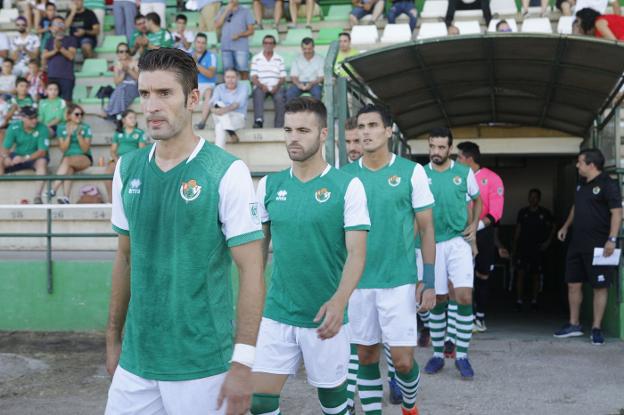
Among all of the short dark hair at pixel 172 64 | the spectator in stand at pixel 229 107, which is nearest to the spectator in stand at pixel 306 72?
the spectator in stand at pixel 229 107

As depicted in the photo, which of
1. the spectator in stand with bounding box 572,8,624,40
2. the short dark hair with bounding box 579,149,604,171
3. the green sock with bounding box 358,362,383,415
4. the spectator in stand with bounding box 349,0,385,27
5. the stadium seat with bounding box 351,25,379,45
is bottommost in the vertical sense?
the green sock with bounding box 358,362,383,415

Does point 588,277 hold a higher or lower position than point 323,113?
lower

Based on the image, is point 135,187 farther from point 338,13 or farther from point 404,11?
point 338,13

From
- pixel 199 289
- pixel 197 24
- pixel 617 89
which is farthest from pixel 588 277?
pixel 197 24

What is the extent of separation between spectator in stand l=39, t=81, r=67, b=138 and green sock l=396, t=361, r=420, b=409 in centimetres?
957

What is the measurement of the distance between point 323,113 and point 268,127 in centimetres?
906

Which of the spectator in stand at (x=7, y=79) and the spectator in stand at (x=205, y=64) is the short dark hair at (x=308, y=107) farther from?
the spectator in stand at (x=7, y=79)

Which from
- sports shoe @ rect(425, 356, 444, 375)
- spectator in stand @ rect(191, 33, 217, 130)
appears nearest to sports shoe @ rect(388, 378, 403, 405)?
sports shoe @ rect(425, 356, 444, 375)

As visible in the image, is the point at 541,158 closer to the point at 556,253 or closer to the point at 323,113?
the point at 556,253

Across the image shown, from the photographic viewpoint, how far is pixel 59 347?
31.3 ft

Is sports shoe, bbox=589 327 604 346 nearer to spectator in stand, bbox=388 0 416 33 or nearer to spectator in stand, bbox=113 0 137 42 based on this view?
spectator in stand, bbox=388 0 416 33

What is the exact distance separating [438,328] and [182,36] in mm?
9311

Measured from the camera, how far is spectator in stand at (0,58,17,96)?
51.0 ft

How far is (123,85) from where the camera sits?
1470 cm
